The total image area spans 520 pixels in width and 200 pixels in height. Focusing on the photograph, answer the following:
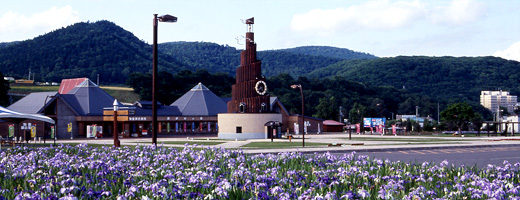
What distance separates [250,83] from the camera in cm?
6719

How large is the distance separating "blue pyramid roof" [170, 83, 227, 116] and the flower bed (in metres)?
76.0

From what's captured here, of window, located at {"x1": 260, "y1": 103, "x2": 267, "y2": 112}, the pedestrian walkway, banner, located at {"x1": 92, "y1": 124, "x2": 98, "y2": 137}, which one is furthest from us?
banner, located at {"x1": 92, "y1": 124, "x2": 98, "y2": 137}

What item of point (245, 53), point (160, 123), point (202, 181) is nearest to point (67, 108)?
point (160, 123)

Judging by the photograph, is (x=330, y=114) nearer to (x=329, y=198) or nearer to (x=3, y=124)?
(x=3, y=124)

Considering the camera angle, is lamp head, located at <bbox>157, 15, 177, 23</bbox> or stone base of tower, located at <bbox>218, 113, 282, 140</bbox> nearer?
lamp head, located at <bbox>157, 15, 177, 23</bbox>

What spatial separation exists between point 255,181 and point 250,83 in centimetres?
5635

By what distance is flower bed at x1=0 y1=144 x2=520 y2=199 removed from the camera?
9227 mm

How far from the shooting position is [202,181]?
10875mm

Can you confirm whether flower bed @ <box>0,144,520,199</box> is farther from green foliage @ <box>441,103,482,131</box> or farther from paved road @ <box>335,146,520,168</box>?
green foliage @ <box>441,103,482,131</box>

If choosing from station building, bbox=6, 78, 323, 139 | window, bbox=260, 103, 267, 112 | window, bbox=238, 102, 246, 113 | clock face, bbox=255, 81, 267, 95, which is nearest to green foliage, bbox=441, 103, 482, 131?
station building, bbox=6, 78, 323, 139

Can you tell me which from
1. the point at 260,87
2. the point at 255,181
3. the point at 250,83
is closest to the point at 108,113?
the point at 250,83

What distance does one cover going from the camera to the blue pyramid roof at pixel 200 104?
304 feet

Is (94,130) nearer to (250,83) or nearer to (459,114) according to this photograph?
(250,83)

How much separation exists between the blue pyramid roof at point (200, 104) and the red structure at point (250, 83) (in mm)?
25074
